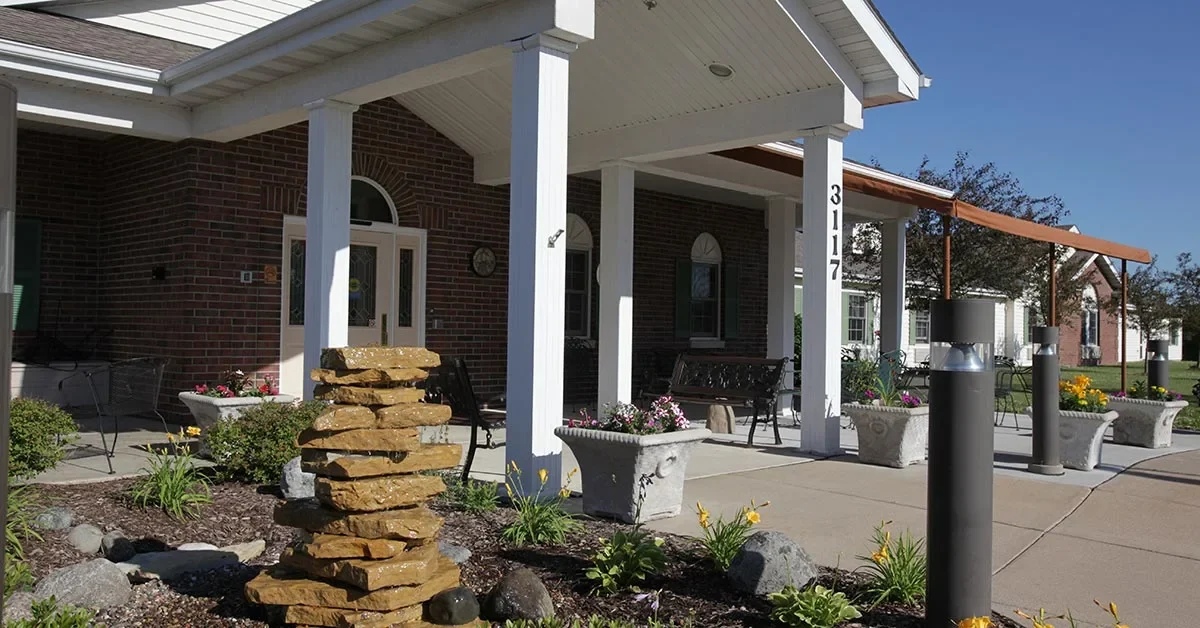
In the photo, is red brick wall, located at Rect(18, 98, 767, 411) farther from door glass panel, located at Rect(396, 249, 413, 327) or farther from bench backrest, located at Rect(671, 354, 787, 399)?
bench backrest, located at Rect(671, 354, 787, 399)

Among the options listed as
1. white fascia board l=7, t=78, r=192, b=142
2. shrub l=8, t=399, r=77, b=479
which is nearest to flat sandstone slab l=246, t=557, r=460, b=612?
shrub l=8, t=399, r=77, b=479

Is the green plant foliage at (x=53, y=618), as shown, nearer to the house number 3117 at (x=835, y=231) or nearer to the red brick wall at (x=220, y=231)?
the red brick wall at (x=220, y=231)

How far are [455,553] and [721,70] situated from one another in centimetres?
556

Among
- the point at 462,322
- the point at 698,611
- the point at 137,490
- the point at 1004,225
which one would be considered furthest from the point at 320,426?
the point at 462,322

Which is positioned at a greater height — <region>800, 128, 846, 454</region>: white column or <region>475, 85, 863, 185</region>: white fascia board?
<region>475, 85, 863, 185</region>: white fascia board

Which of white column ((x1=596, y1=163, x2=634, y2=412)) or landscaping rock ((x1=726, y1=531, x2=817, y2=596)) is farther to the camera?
white column ((x1=596, y1=163, x2=634, y2=412))

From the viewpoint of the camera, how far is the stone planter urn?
25.7 feet

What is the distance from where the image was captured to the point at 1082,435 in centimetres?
791

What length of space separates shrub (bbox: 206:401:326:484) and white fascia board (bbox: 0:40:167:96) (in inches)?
141

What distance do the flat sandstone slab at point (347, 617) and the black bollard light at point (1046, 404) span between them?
5.61m

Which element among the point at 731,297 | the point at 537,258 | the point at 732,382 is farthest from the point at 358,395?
the point at 731,297

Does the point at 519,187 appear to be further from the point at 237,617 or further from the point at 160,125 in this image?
the point at 160,125

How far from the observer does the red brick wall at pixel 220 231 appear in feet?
31.0

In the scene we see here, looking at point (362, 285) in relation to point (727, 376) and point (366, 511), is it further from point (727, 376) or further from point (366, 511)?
point (366, 511)
